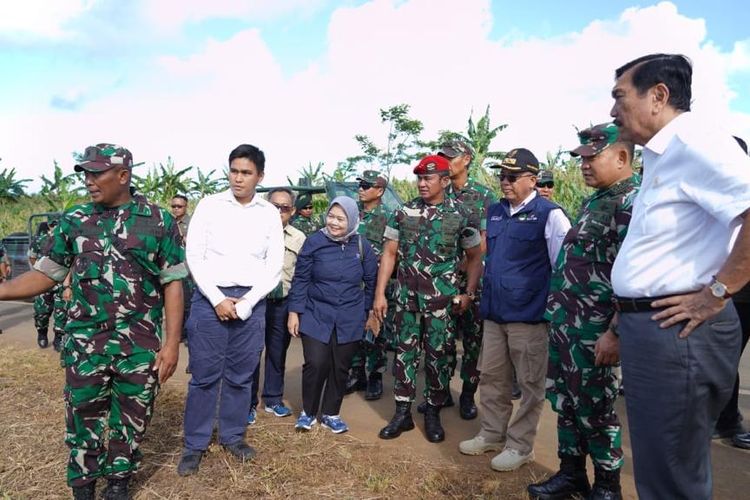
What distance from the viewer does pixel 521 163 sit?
3506 mm

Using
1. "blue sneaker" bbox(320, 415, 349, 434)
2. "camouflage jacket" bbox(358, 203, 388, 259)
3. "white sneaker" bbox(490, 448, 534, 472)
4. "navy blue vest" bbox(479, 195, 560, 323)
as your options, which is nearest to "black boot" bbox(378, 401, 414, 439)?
"blue sneaker" bbox(320, 415, 349, 434)

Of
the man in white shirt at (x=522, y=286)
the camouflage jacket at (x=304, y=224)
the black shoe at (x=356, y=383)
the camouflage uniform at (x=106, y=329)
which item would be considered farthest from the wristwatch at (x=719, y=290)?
the camouflage jacket at (x=304, y=224)

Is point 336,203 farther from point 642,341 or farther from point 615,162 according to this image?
point 642,341

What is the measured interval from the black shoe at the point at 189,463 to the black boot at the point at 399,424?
→ 1.27m

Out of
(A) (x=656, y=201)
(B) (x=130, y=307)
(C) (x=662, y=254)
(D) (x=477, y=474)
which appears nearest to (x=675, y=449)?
(C) (x=662, y=254)

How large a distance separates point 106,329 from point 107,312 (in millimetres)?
84

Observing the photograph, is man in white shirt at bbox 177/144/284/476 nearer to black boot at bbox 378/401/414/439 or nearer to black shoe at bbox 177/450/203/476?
black shoe at bbox 177/450/203/476

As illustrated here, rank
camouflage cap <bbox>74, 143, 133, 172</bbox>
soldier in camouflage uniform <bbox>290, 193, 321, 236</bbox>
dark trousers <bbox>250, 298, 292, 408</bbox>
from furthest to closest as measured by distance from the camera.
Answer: soldier in camouflage uniform <bbox>290, 193, 321, 236</bbox>
dark trousers <bbox>250, 298, 292, 408</bbox>
camouflage cap <bbox>74, 143, 133, 172</bbox>

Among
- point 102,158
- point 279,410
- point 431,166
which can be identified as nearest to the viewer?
point 102,158

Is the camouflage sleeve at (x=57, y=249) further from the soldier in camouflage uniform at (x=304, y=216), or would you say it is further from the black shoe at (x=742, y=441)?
the black shoe at (x=742, y=441)

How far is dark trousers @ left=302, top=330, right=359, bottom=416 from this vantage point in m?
4.04

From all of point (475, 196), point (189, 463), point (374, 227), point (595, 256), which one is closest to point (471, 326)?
point (475, 196)

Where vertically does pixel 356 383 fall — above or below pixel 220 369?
below

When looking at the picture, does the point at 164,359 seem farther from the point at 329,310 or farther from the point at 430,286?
the point at 430,286
